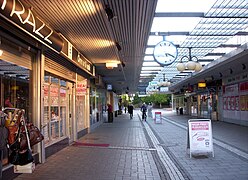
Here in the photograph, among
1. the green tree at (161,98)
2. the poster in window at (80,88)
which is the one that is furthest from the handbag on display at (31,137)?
the green tree at (161,98)

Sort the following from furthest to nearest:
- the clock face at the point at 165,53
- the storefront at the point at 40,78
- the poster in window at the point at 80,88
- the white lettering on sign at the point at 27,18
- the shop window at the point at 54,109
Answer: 1. the poster in window at the point at 80,88
2. the clock face at the point at 165,53
3. the shop window at the point at 54,109
4. the storefront at the point at 40,78
5. the white lettering on sign at the point at 27,18

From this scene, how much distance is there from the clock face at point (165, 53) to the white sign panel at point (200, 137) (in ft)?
7.23

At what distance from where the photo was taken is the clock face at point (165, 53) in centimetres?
998

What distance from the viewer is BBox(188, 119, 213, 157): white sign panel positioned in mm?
8703

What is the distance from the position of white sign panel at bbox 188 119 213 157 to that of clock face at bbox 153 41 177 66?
7.23 feet

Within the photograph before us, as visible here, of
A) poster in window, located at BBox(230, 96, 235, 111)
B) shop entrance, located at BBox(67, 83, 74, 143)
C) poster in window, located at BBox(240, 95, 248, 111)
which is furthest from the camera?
poster in window, located at BBox(230, 96, 235, 111)

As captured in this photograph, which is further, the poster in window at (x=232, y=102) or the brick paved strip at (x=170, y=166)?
the poster in window at (x=232, y=102)

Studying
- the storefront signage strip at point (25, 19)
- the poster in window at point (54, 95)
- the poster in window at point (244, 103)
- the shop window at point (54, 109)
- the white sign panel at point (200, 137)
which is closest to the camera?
the storefront signage strip at point (25, 19)

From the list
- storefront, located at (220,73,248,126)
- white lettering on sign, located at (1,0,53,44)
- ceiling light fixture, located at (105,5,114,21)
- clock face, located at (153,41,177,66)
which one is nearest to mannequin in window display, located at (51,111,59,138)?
white lettering on sign, located at (1,0,53,44)

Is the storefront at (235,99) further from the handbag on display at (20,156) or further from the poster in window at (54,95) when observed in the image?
the handbag on display at (20,156)

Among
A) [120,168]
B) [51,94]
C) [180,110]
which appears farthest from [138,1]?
[180,110]

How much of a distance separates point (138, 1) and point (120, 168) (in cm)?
385

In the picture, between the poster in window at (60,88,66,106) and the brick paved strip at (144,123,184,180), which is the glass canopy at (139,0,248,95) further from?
the poster in window at (60,88,66,106)

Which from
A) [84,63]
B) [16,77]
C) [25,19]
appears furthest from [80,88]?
[25,19]
